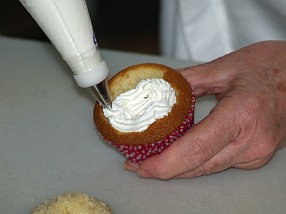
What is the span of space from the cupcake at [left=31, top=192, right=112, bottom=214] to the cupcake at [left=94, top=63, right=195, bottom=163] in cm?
10

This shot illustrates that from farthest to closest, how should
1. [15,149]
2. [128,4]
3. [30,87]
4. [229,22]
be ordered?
[128,4] → [229,22] → [30,87] → [15,149]

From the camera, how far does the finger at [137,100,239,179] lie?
3.06 ft

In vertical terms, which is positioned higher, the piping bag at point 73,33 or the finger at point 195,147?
the piping bag at point 73,33

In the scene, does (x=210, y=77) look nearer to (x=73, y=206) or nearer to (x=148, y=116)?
(x=148, y=116)

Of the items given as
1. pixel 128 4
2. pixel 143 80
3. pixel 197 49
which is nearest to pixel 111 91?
pixel 143 80

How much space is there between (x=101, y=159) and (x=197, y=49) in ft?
1.60

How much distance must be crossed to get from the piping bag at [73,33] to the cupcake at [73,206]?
0.18 m

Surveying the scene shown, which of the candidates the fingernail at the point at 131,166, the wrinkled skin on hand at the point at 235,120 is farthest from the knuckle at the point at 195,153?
the fingernail at the point at 131,166

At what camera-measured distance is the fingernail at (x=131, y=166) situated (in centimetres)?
101

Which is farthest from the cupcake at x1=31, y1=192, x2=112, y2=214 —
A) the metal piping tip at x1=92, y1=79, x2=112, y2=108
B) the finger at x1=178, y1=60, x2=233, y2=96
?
the finger at x1=178, y1=60, x2=233, y2=96

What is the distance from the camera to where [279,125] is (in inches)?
40.4

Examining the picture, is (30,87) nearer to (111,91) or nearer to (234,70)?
(111,91)

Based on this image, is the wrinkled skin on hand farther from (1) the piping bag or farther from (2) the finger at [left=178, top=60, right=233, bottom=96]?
(1) the piping bag

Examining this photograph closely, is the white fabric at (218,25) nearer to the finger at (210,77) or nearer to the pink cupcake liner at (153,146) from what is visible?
the finger at (210,77)
